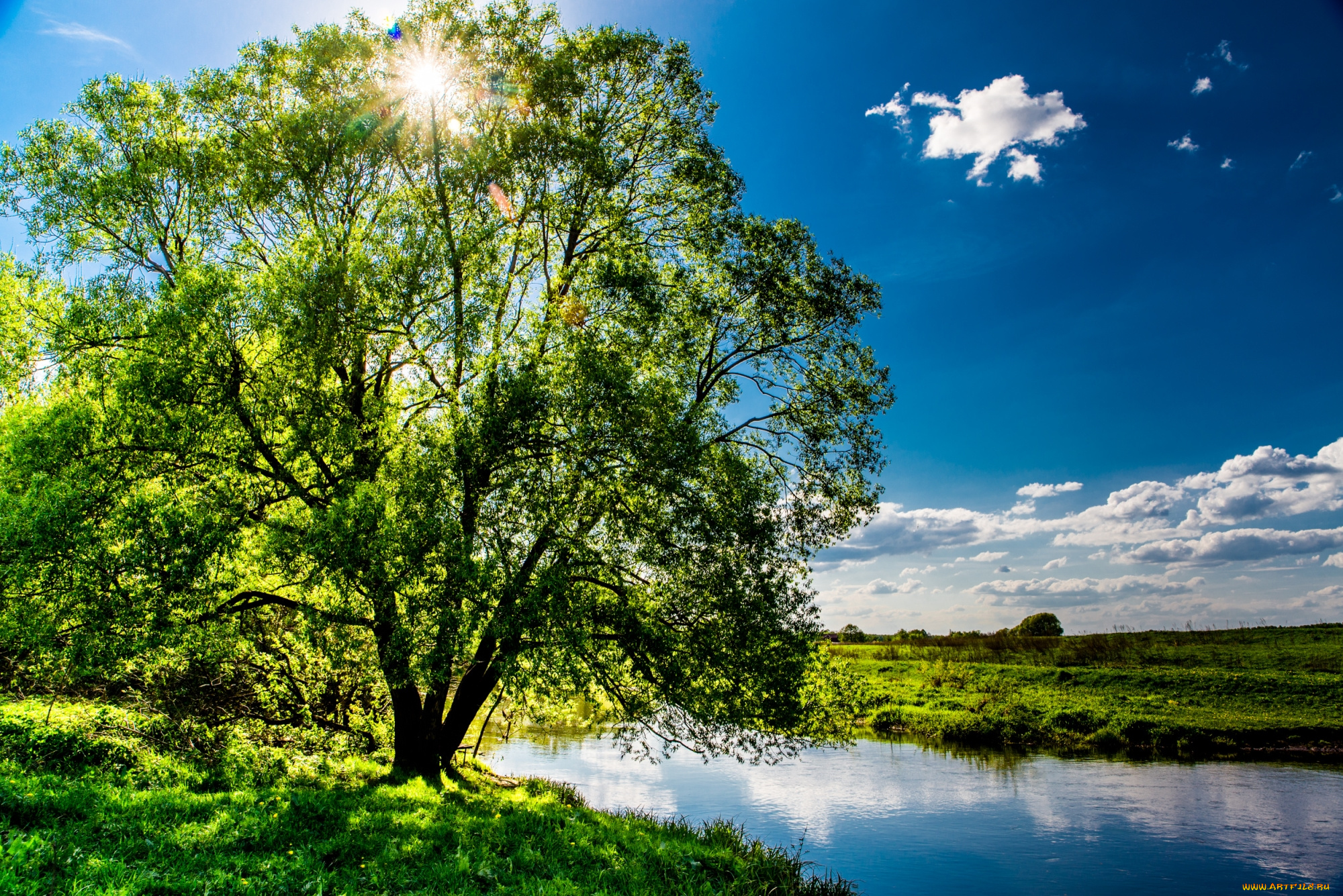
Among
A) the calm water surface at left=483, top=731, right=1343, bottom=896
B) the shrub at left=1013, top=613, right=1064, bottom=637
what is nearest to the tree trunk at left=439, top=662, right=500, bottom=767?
the calm water surface at left=483, top=731, right=1343, bottom=896

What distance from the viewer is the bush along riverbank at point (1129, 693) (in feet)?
103

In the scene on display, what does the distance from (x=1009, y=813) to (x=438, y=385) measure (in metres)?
22.5

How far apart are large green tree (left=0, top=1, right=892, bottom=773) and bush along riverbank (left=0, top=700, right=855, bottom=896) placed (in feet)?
6.64

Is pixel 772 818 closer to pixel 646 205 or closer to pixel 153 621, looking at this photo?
pixel 153 621

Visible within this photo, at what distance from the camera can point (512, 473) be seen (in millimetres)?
13477

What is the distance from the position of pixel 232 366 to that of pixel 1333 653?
70.6 metres

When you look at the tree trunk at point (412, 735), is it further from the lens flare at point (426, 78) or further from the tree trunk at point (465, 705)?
the lens flare at point (426, 78)

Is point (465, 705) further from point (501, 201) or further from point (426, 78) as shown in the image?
point (426, 78)

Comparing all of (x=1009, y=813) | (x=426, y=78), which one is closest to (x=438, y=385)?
(x=426, y=78)

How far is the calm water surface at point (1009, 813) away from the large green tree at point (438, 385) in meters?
5.48

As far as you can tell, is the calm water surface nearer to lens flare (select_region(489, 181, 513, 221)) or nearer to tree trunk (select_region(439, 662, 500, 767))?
tree trunk (select_region(439, 662, 500, 767))

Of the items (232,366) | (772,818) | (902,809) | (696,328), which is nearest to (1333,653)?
(902,809)

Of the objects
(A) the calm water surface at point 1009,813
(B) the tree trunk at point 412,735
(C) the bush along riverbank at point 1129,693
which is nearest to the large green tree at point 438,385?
(B) the tree trunk at point 412,735

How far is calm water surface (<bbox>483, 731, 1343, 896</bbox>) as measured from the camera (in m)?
15.6
